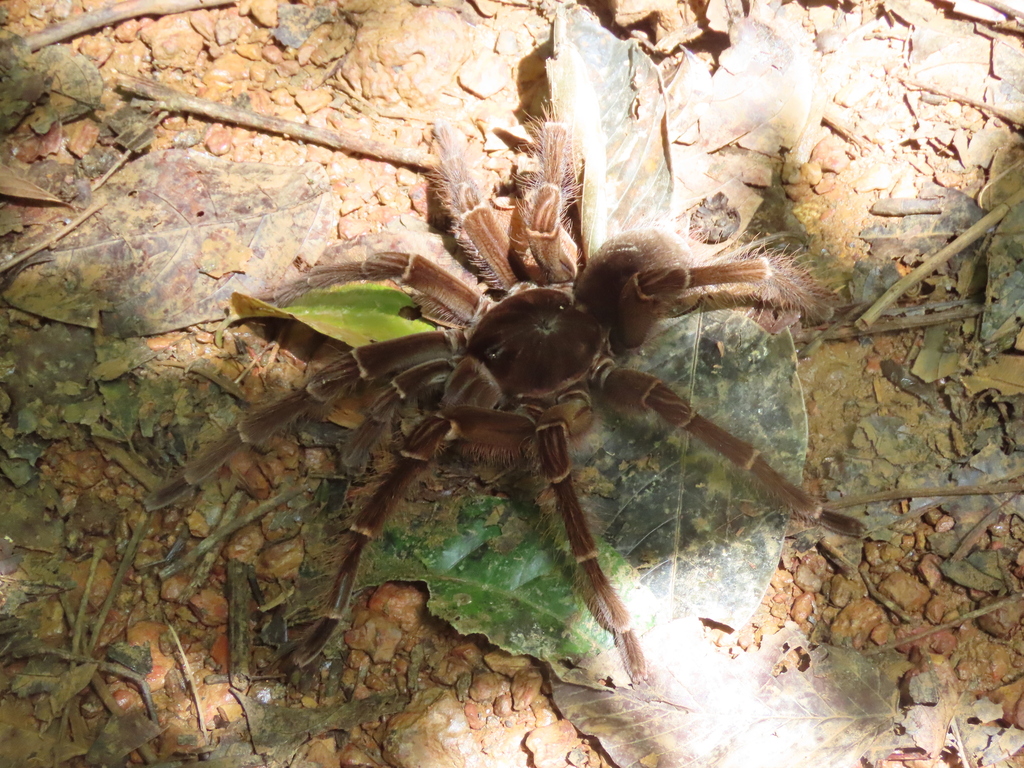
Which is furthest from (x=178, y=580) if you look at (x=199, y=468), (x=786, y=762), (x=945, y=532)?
(x=945, y=532)

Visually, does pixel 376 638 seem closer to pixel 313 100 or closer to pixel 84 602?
pixel 84 602

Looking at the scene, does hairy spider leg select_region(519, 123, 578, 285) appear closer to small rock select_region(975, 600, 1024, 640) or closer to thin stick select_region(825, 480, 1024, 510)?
thin stick select_region(825, 480, 1024, 510)

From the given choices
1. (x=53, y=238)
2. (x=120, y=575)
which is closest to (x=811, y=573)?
(x=120, y=575)

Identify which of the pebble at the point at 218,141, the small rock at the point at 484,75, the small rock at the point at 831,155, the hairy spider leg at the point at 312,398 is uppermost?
the small rock at the point at 484,75

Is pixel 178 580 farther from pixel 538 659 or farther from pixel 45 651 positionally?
pixel 538 659

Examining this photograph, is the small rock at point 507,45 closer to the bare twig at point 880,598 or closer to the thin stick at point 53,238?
the thin stick at point 53,238

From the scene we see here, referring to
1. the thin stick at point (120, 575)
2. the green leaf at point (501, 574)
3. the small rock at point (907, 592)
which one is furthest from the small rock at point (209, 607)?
the small rock at point (907, 592)
